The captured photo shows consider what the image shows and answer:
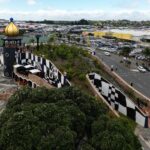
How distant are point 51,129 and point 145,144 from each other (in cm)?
1405

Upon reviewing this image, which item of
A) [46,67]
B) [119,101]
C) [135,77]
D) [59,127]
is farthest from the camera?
[135,77]

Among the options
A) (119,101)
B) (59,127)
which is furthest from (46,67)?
(59,127)

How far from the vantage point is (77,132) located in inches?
722

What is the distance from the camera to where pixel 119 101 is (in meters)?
33.8

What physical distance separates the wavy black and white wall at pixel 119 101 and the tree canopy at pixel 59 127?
11745 millimetres

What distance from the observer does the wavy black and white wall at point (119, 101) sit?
3173 centimetres

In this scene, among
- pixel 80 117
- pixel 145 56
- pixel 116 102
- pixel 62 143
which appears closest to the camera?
pixel 62 143

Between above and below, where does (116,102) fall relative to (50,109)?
below

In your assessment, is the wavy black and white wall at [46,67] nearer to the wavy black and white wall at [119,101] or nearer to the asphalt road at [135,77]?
the wavy black and white wall at [119,101]

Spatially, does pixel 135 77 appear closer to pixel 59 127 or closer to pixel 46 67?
pixel 46 67

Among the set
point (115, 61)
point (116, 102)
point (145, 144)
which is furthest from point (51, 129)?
point (115, 61)

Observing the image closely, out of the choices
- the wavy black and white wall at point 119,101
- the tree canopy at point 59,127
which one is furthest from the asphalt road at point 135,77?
the tree canopy at point 59,127

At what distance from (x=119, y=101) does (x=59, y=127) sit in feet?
56.9

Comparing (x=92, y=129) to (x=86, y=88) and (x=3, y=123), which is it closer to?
(x=3, y=123)
